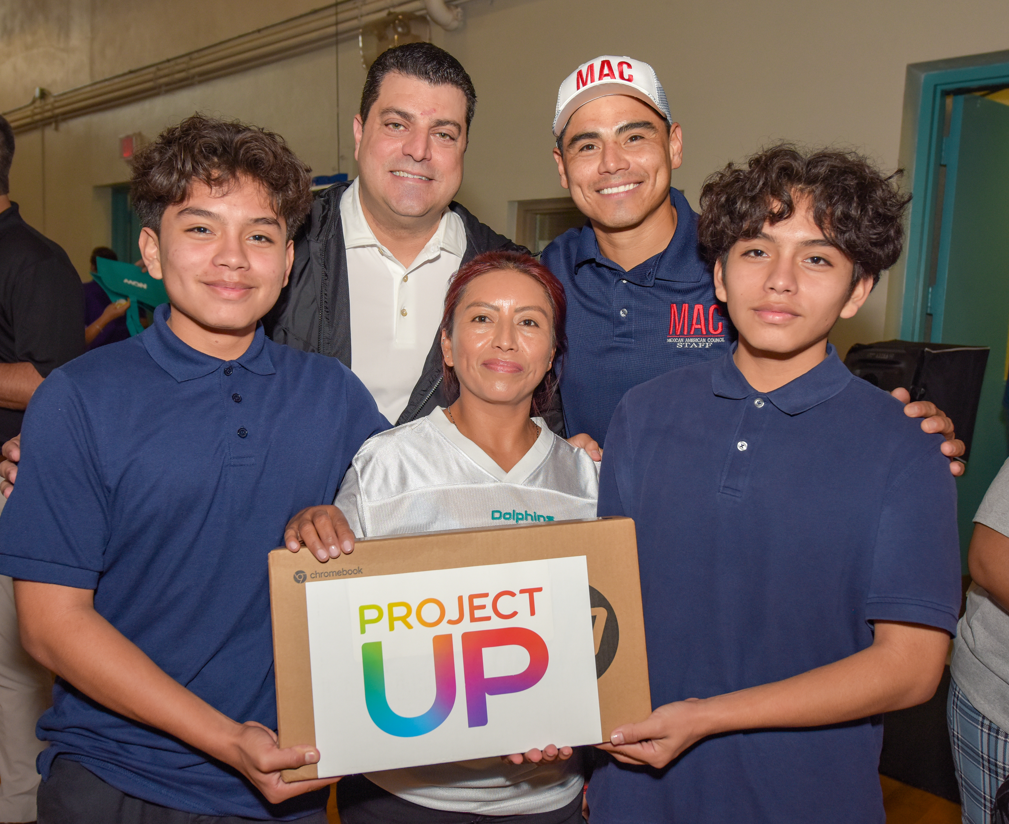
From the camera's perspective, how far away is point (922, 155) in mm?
3578

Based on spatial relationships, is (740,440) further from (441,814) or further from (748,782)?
(441,814)

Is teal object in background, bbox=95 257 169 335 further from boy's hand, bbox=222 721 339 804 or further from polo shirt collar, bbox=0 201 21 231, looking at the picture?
boy's hand, bbox=222 721 339 804

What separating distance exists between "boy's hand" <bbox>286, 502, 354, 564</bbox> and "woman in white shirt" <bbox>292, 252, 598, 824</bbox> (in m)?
0.02

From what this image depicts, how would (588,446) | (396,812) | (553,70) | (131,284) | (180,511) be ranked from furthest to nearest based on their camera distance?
1. (553,70)
2. (131,284)
3. (588,446)
4. (396,812)
5. (180,511)

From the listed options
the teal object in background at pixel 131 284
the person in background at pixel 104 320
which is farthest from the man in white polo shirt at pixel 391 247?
the teal object in background at pixel 131 284

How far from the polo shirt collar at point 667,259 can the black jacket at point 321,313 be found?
452mm

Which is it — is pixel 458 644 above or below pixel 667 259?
below

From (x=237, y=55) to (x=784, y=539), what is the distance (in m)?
6.30

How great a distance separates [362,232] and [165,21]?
20.2ft

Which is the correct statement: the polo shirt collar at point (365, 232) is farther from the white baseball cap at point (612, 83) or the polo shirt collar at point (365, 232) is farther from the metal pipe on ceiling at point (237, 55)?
the metal pipe on ceiling at point (237, 55)

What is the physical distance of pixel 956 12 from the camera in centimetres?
322

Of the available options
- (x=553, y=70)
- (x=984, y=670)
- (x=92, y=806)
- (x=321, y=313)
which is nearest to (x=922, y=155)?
(x=553, y=70)

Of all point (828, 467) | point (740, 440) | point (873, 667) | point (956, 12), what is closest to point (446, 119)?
point (740, 440)

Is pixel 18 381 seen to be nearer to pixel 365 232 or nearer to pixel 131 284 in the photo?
pixel 365 232
